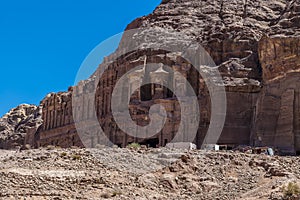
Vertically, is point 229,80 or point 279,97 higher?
point 229,80

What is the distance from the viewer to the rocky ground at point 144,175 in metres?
37.0

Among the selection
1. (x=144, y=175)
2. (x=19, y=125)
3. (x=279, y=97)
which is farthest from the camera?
(x=19, y=125)

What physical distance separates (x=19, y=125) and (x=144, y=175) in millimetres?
60096

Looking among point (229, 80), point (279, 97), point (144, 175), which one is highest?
point (229, 80)

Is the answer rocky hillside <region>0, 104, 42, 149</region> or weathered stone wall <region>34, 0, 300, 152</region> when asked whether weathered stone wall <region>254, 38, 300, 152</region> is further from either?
rocky hillside <region>0, 104, 42, 149</region>

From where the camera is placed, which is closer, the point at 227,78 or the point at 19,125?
the point at 227,78

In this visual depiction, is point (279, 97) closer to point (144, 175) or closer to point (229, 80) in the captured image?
point (229, 80)

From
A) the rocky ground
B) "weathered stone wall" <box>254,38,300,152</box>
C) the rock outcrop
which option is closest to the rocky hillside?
the rock outcrop

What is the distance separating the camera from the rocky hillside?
296ft

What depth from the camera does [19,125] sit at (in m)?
97.2

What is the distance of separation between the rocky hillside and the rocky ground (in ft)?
151

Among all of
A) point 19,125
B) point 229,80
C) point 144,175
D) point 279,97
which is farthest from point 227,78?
point 19,125

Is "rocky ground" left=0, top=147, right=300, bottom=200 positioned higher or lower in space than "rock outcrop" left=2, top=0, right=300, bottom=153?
lower

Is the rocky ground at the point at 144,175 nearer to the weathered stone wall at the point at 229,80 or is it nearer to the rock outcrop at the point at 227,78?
the rock outcrop at the point at 227,78
